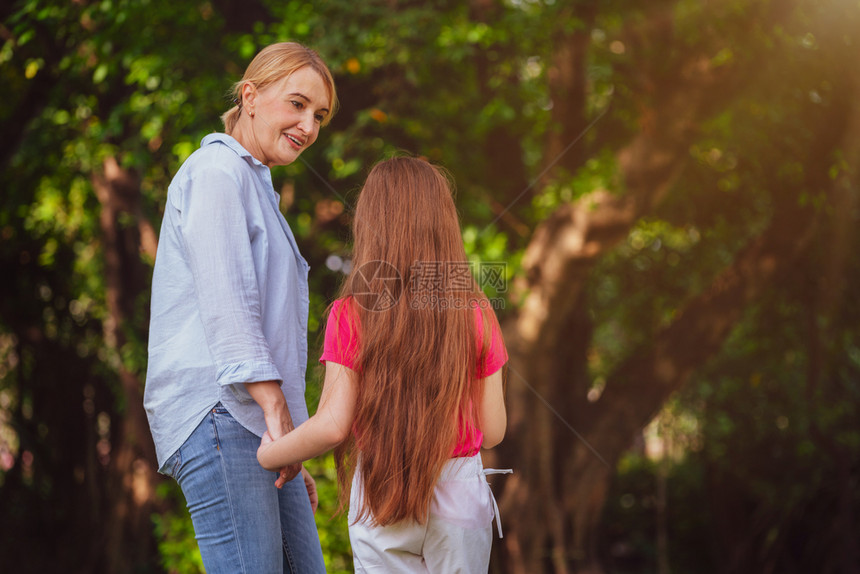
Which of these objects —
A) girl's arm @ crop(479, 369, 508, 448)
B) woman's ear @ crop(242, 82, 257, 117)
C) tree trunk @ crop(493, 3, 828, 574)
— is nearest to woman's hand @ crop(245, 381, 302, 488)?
girl's arm @ crop(479, 369, 508, 448)

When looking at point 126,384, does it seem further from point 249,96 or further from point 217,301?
point 217,301

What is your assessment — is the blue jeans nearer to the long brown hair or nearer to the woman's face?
the long brown hair

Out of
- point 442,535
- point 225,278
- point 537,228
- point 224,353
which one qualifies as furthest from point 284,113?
point 537,228

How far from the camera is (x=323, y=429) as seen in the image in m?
1.66

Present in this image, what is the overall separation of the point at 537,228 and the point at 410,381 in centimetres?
459

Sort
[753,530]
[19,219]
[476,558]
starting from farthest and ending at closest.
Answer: [753,530] < [19,219] < [476,558]

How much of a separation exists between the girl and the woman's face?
21cm

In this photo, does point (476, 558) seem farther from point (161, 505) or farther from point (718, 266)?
point (718, 266)

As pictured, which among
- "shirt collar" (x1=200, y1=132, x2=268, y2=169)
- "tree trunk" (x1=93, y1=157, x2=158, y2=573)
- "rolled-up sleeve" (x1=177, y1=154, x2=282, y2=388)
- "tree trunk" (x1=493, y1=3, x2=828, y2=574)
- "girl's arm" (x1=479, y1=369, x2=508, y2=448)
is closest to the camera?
"rolled-up sleeve" (x1=177, y1=154, x2=282, y2=388)

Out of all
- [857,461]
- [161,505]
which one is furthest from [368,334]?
[857,461]

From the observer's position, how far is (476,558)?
1.79 metres

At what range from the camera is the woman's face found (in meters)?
1.79

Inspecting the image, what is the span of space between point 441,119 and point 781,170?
9.56ft

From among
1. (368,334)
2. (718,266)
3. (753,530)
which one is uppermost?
(368,334)
